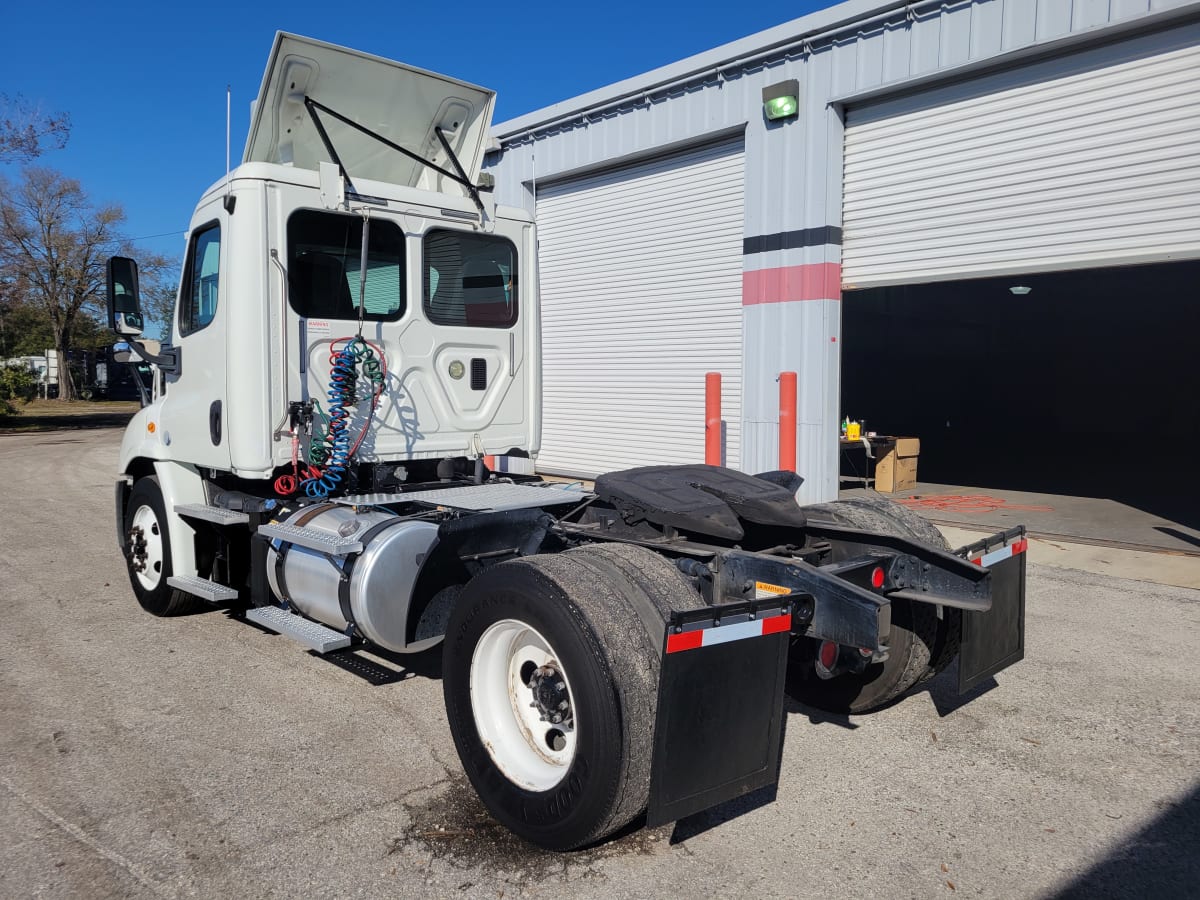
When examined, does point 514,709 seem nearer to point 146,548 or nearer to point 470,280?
point 470,280

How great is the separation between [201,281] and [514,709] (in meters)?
3.73

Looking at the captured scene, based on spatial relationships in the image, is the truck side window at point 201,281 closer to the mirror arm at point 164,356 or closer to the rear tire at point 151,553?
the mirror arm at point 164,356

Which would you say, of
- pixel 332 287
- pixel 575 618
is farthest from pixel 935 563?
pixel 332 287

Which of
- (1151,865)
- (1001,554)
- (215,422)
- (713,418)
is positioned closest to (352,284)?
(215,422)

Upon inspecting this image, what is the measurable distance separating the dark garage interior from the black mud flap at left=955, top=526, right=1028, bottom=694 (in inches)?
627

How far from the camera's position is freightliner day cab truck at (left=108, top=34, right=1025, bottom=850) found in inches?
121

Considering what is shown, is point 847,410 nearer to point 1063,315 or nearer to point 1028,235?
point 1063,315

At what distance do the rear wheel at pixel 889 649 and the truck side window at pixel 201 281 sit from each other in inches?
149

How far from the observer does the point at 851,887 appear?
10.2 ft

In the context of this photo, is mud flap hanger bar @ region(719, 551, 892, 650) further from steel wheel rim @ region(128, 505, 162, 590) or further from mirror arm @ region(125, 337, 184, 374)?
steel wheel rim @ region(128, 505, 162, 590)

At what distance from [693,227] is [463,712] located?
9.37m

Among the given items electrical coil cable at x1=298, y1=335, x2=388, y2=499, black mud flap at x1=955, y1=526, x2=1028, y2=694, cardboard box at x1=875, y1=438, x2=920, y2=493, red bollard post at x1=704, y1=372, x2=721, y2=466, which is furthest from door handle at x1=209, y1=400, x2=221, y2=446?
cardboard box at x1=875, y1=438, x2=920, y2=493

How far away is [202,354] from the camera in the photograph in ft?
18.5

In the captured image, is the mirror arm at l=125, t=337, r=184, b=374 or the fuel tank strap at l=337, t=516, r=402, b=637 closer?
the fuel tank strap at l=337, t=516, r=402, b=637
